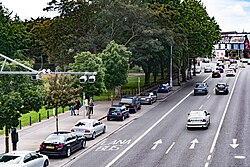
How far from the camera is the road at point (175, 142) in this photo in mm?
26156

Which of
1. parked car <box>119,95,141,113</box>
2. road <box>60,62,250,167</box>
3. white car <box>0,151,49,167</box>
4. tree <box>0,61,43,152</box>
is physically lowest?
road <box>60,62,250,167</box>

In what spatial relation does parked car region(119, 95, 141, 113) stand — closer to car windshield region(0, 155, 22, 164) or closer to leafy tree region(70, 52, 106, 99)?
leafy tree region(70, 52, 106, 99)

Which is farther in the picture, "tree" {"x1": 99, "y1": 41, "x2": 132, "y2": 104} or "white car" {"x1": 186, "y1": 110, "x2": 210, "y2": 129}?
"tree" {"x1": 99, "y1": 41, "x2": 132, "y2": 104}

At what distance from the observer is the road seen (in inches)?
1030

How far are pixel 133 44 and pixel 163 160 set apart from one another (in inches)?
1386

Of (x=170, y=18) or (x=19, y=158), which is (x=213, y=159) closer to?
(x=19, y=158)

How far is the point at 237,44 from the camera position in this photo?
196 m

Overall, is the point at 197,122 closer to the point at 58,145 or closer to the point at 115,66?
the point at 58,145

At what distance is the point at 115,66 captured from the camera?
50.8m

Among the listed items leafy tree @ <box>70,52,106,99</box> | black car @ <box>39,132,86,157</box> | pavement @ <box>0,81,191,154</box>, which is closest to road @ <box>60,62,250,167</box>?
black car @ <box>39,132,86,157</box>

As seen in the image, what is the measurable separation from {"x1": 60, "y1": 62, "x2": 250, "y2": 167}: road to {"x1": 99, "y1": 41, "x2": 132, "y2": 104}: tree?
4.77 metres

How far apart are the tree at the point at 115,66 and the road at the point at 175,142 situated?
15.6 ft

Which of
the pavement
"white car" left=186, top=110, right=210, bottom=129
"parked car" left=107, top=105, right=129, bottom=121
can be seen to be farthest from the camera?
"parked car" left=107, top=105, right=129, bottom=121

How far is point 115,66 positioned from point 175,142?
2042 cm
